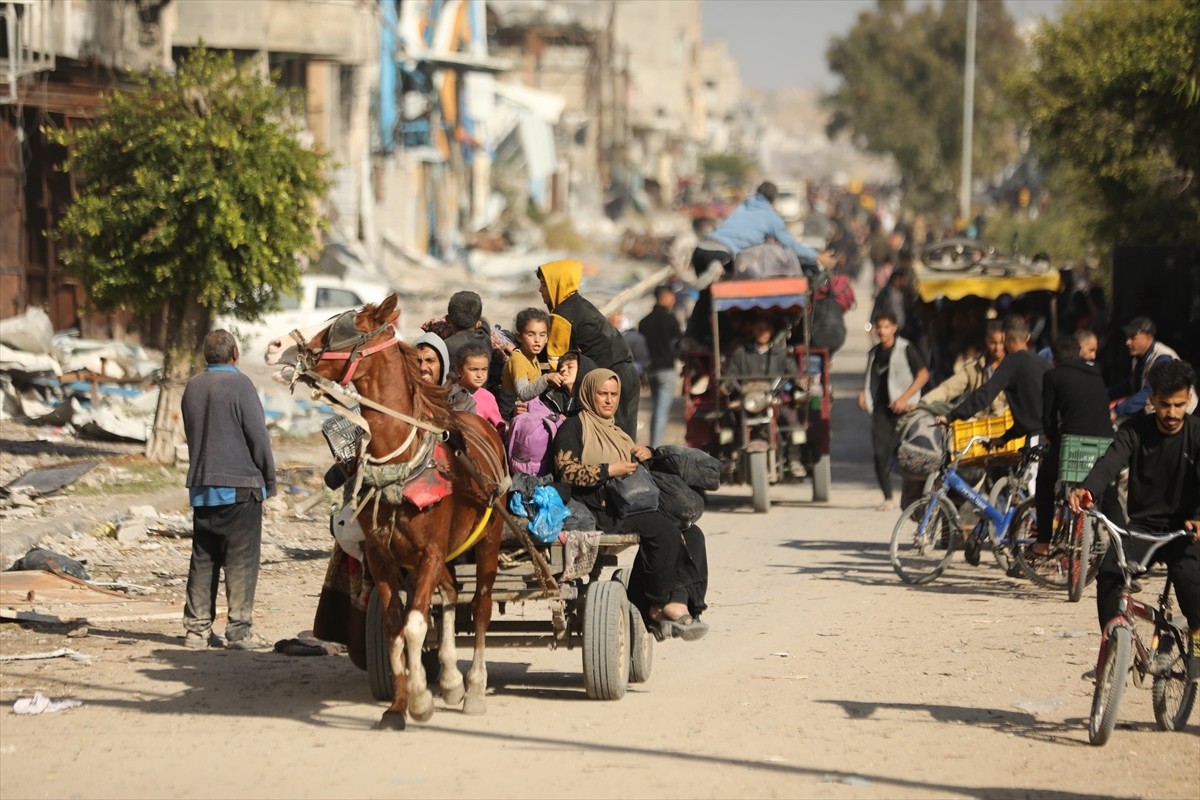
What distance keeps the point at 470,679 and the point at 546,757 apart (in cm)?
88

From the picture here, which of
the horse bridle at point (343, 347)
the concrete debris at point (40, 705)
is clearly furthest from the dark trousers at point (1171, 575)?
the concrete debris at point (40, 705)

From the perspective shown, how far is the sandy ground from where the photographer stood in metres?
6.88

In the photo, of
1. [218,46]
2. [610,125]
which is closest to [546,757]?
[218,46]

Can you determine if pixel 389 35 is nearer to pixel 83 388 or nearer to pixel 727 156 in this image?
pixel 83 388

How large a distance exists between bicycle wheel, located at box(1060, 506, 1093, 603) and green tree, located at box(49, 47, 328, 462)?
7.37m

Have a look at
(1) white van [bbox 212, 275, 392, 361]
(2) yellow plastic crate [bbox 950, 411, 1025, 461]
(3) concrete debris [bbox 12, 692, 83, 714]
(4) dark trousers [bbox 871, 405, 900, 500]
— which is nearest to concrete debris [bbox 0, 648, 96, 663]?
(3) concrete debris [bbox 12, 692, 83, 714]

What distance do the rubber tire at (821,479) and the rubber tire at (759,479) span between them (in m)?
0.72

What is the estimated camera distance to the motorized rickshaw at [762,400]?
15.5 meters

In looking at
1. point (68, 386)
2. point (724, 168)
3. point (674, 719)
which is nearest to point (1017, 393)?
point (674, 719)

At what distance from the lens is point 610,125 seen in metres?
80.9

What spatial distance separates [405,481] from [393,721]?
1143mm

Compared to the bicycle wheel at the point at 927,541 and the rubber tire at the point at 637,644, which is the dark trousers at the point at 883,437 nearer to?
the bicycle wheel at the point at 927,541

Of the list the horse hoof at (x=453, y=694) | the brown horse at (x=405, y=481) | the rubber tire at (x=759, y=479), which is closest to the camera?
the brown horse at (x=405, y=481)

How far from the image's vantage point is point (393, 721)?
24.8 feet
